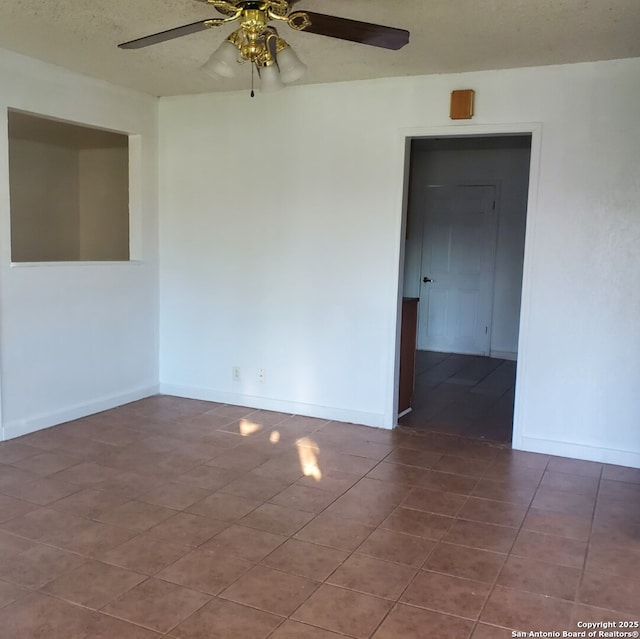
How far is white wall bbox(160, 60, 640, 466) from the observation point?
376 centimetres

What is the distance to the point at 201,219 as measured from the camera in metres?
5.00

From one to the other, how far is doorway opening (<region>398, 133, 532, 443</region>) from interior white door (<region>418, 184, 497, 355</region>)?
12 millimetres

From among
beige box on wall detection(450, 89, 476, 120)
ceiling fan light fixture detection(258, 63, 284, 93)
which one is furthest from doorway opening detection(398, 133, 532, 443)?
ceiling fan light fixture detection(258, 63, 284, 93)

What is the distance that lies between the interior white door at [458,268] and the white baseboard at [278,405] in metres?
3.25

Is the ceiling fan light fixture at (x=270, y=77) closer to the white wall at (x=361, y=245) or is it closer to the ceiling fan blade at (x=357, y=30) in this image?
the ceiling fan blade at (x=357, y=30)

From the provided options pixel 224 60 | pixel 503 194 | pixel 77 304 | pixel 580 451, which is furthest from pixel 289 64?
pixel 503 194

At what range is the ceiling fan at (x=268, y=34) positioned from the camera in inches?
93.2

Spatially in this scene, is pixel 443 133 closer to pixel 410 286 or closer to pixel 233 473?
pixel 233 473

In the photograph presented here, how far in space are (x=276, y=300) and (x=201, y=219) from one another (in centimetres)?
95

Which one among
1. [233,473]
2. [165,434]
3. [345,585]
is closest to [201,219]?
[165,434]

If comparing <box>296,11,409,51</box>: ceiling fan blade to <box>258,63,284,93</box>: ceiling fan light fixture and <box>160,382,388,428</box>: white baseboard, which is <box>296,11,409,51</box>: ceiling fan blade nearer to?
<box>258,63,284,93</box>: ceiling fan light fixture

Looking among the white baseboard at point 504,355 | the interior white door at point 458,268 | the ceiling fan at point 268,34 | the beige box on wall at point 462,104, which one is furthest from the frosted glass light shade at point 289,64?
the white baseboard at point 504,355

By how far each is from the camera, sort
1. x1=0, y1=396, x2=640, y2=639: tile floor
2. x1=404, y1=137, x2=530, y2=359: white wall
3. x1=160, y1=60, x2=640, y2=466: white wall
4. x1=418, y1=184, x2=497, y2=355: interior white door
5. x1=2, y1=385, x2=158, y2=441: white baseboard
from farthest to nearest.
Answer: x1=418, y1=184, x2=497, y2=355: interior white door, x1=404, y1=137, x2=530, y2=359: white wall, x1=2, y1=385, x2=158, y2=441: white baseboard, x1=160, y1=60, x2=640, y2=466: white wall, x1=0, y1=396, x2=640, y2=639: tile floor

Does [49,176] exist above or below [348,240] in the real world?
above
